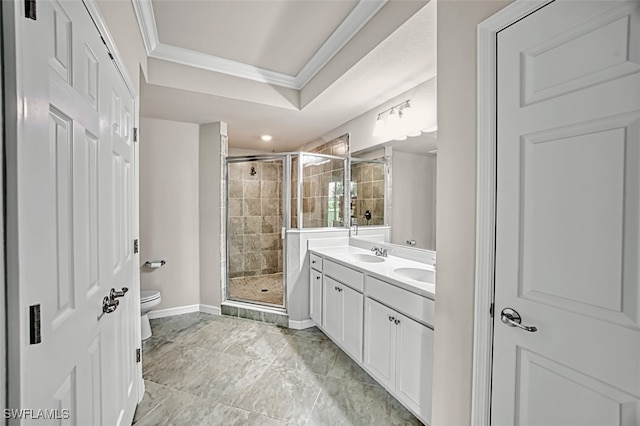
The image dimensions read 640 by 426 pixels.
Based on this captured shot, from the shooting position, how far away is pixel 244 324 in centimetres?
316

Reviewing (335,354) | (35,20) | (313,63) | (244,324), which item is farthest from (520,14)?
(244,324)

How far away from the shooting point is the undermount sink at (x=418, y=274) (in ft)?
6.88

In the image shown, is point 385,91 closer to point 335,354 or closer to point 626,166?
point 626,166

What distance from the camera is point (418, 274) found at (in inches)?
84.9

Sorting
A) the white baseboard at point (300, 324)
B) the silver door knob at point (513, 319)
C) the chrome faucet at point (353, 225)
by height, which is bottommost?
the white baseboard at point (300, 324)

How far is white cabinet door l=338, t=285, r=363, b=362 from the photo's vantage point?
7.20ft

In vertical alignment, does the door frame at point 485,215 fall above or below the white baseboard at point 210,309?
above

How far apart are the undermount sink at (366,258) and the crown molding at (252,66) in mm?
1712

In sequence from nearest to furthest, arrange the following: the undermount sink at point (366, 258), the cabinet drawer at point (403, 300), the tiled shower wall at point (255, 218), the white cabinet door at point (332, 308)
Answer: the cabinet drawer at point (403, 300), the white cabinet door at point (332, 308), the undermount sink at point (366, 258), the tiled shower wall at point (255, 218)

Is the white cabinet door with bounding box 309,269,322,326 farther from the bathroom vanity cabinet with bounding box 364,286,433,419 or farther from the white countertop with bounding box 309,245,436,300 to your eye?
the bathroom vanity cabinet with bounding box 364,286,433,419

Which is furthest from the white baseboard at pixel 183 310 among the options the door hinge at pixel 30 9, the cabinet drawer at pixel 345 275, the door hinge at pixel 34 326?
the door hinge at pixel 30 9

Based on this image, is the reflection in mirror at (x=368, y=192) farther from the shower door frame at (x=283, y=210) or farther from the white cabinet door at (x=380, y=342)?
the white cabinet door at (x=380, y=342)

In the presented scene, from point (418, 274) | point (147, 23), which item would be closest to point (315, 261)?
point (418, 274)

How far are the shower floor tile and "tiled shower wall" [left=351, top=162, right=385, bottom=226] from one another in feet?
4.04
